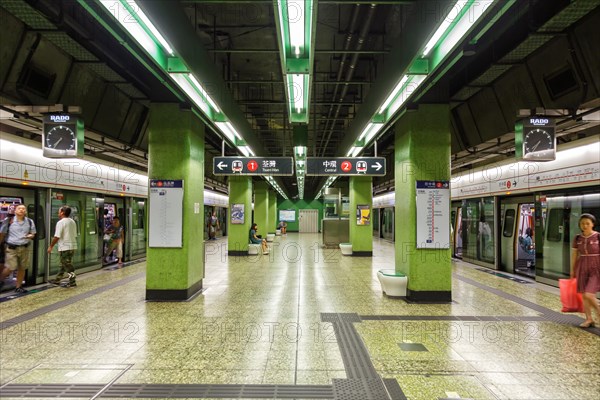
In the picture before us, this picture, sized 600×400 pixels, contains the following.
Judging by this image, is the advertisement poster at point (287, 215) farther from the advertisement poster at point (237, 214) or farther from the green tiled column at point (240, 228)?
the advertisement poster at point (237, 214)

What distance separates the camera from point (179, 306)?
211 inches

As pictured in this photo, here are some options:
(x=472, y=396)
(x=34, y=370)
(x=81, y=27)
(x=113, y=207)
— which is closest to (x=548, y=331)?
(x=472, y=396)

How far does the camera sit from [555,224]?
706cm

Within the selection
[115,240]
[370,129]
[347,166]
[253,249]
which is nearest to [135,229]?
[115,240]

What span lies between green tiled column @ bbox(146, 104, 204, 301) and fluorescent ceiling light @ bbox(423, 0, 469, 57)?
417 centimetres

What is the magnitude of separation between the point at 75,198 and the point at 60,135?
13.0ft

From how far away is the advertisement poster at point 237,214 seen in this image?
12688 mm

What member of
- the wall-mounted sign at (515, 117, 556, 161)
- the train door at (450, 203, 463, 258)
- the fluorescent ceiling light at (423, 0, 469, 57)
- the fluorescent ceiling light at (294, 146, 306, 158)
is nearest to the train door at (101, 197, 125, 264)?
the fluorescent ceiling light at (294, 146, 306, 158)

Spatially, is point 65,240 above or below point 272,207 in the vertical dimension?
below

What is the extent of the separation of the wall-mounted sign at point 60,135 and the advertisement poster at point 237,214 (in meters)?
8.05

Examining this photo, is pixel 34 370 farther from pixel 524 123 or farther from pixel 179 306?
pixel 524 123

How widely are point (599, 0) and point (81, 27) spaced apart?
5.55 meters

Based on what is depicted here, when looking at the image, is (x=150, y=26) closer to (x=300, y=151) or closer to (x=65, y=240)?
(x=300, y=151)

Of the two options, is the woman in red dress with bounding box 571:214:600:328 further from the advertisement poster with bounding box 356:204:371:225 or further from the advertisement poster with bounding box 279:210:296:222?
the advertisement poster with bounding box 279:210:296:222
